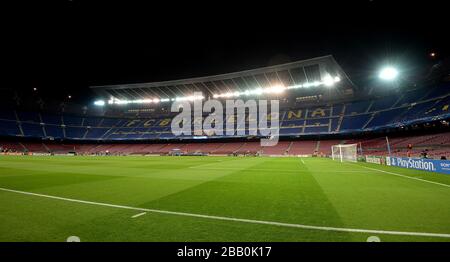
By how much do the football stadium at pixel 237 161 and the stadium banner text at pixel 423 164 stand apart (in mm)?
134

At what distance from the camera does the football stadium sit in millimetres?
4395

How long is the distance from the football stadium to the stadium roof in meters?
0.46

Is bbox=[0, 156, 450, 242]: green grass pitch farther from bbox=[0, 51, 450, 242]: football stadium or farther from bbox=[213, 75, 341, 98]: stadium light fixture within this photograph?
bbox=[213, 75, 341, 98]: stadium light fixture

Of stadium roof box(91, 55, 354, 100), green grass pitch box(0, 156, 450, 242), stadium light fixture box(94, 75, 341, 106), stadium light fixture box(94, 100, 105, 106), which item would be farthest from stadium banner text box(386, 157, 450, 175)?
stadium light fixture box(94, 100, 105, 106)

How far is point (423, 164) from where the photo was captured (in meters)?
17.2

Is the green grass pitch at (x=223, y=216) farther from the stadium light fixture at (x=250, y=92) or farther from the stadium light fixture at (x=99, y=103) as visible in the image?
the stadium light fixture at (x=99, y=103)

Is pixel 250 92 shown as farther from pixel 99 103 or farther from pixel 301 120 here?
pixel 99 103

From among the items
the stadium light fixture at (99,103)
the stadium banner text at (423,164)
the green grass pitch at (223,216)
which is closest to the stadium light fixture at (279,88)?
the stadium banner text at (423,164)

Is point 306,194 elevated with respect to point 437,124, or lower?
lower
